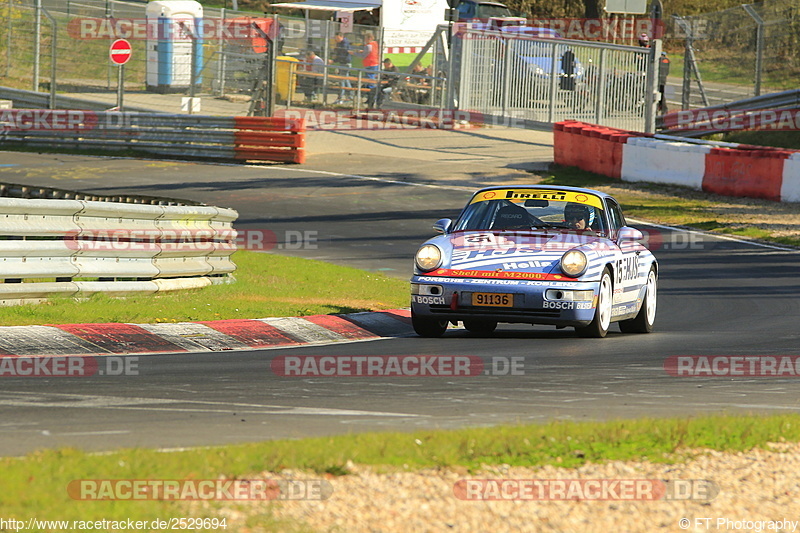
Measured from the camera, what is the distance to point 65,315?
31.2 ft

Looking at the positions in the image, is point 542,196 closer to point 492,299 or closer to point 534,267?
point 534,267

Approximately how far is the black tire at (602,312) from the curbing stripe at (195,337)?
289 centimetres

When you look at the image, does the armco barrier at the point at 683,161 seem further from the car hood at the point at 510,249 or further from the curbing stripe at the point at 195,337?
the curbing stripe at the point at 195,337

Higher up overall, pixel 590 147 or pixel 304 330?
pixel 590 147

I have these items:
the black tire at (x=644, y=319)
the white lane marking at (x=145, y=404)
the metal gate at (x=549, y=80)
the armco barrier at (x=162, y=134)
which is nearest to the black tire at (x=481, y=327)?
the black tire at (x=644, y=319)

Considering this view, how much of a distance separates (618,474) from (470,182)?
62.2 ft

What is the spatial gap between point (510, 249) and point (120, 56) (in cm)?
2061

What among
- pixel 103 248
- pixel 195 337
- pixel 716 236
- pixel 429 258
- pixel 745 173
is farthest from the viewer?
pixel 745 173

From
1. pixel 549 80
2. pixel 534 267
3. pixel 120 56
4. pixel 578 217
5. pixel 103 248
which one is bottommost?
pixel 103 248

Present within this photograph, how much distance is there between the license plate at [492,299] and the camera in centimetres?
929

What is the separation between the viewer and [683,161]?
22172 millimetres

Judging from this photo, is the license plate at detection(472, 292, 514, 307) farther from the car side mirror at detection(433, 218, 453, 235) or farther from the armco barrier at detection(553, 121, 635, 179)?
the armco barrier at detection(553, 121, 635, 179)

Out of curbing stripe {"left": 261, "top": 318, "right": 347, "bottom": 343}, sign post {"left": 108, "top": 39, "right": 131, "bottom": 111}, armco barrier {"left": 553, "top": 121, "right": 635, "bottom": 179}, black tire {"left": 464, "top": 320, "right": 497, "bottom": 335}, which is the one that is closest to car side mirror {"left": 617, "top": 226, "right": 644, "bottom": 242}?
black tire {"left": 464, "top": 320, "right": 497, "bottom": 335}

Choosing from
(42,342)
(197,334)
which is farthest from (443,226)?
(42,342)
